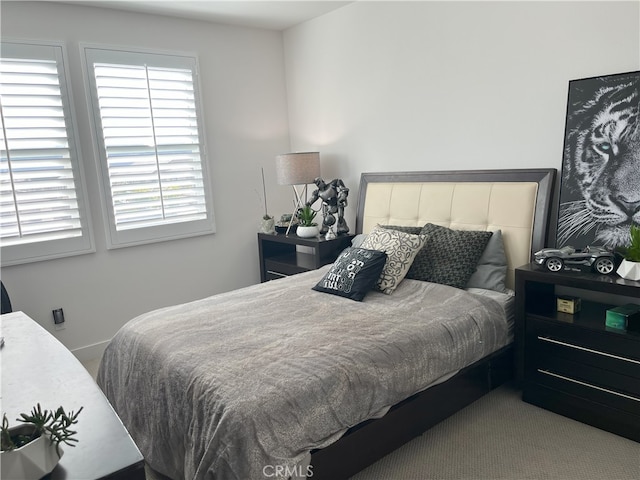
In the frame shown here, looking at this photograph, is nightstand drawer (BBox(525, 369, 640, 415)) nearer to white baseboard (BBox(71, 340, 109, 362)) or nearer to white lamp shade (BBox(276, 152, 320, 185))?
white lamp shade (BBox(276, 152, 320, 185))

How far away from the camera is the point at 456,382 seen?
2318 mm

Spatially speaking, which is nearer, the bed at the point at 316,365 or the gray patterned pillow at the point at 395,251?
the bed at the point at 316,365

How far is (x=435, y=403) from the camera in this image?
2.22 meters

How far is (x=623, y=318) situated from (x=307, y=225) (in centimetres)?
235

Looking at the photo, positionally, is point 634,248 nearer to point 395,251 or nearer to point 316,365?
point 395,251

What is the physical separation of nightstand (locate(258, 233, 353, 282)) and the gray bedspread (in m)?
0.94

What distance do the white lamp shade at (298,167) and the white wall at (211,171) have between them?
53 cm

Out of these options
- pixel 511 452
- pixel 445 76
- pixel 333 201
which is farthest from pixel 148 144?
pixel 511 452

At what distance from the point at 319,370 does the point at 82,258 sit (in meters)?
2.47

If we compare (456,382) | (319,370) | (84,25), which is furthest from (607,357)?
(84,25)

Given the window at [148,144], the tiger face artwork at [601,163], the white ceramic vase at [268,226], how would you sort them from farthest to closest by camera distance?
1. the white ceramic vase at [268,226]
2. the window at [148,144]
3. the tiger face artwork at [601,163]

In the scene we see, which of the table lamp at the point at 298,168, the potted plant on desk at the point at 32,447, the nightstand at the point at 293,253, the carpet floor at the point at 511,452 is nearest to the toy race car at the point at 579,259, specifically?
the carpet floor at the point at 511,452

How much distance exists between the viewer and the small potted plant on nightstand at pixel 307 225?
3814 mm

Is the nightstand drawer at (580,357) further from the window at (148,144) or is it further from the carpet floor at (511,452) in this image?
the window at (148,144)
